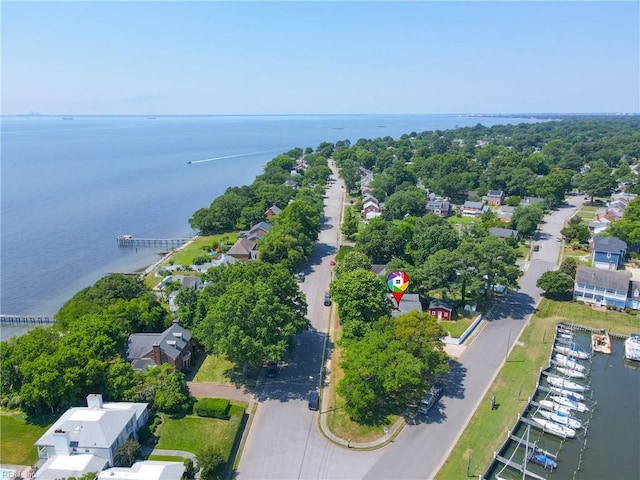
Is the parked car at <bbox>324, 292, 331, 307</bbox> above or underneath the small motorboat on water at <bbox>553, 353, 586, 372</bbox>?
above

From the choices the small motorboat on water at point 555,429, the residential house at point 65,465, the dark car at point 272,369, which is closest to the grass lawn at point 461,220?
the small motorboat on water at point 555,429

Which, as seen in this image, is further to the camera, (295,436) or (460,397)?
(460,397)

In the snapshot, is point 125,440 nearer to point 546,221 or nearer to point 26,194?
point 546,221

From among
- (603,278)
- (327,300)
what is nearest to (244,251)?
(327,300)

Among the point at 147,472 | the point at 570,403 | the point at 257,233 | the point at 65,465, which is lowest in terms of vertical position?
the point at 570,403

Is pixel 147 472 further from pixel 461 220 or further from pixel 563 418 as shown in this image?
pixel 461 220

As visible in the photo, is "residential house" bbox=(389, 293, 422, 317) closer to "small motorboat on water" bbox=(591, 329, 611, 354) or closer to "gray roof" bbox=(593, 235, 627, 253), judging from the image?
"small motorboat on water" bbox=(591, 329, 611, 354)

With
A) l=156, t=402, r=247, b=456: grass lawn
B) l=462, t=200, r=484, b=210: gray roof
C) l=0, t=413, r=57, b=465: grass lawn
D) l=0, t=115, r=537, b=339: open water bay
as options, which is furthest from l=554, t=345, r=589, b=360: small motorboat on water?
l=0, t=115, r=537, b=339: open water bay
